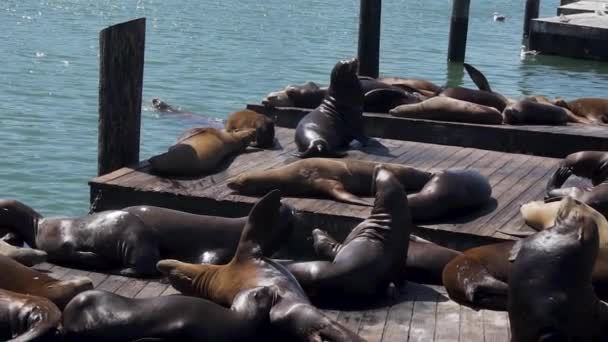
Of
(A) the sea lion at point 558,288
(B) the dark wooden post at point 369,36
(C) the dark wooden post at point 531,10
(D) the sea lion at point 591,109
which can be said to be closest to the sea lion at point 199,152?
(A) the sea lion at point 558,288

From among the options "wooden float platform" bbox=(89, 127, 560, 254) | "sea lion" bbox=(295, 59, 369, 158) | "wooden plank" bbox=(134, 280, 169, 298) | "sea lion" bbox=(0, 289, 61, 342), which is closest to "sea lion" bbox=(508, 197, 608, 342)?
"wooden float platform" bbox=(89, 127, 560, 254)

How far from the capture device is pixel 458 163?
8.38 metres

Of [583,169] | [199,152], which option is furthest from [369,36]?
[583,169]

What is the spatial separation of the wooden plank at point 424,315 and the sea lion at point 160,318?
2.55 ft

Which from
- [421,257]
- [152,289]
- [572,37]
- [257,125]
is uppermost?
[257,125]

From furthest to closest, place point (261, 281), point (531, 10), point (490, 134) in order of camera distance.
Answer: point (531, 10), point (490, 134), point (261, 281)

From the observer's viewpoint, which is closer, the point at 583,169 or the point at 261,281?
the point at 261,281

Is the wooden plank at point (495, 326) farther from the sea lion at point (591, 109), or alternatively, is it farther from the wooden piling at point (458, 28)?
the wooden piling at point (458, 28)

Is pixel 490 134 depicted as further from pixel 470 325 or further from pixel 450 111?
pixel 470 325

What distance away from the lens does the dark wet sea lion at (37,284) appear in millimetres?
5062

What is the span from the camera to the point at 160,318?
454 centimetres

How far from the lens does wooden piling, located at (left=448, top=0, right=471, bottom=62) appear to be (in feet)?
62.1

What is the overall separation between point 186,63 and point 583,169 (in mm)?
14755

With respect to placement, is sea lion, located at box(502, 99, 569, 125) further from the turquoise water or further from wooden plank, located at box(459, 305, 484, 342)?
wooden plank, located at box(459, 305, 484, 342)
